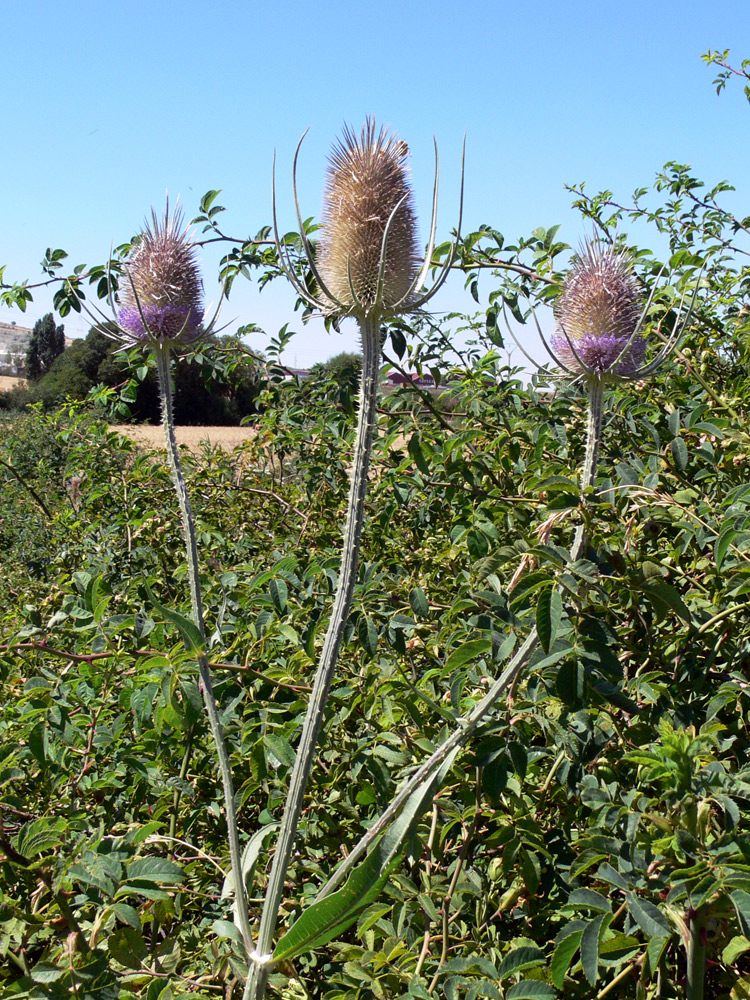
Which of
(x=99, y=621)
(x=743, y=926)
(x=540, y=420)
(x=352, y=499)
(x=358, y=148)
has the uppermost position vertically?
(x=358, y=148)

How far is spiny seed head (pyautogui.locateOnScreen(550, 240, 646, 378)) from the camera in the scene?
1541 mm

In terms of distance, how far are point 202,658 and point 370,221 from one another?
85 centimetres

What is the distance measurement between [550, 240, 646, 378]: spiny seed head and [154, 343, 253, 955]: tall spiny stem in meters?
0.80

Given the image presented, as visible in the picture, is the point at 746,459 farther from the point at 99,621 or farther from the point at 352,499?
the point at 99,621

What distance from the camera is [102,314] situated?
1.69 meters

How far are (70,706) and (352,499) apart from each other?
1.05 metres

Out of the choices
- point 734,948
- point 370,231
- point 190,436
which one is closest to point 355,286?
point 370,231

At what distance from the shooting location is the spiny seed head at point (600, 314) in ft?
5.06

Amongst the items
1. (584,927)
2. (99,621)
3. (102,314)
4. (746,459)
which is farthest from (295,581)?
(746,459)

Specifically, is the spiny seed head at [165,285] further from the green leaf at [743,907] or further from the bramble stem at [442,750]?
the green leaf at [743,907]

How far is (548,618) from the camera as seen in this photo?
1.23 m

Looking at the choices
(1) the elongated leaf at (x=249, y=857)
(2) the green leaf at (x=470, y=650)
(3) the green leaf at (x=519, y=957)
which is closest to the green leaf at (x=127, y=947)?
(1) the elongated leaf at (x=249, y=857)

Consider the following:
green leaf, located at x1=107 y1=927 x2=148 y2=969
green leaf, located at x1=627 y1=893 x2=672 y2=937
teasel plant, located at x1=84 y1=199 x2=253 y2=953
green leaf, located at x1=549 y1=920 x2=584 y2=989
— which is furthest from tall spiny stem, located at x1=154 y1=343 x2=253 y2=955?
green leaf, located at x1=627 y1=893 x2=672 y2=937

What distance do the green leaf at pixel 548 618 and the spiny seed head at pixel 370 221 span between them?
0.55m
